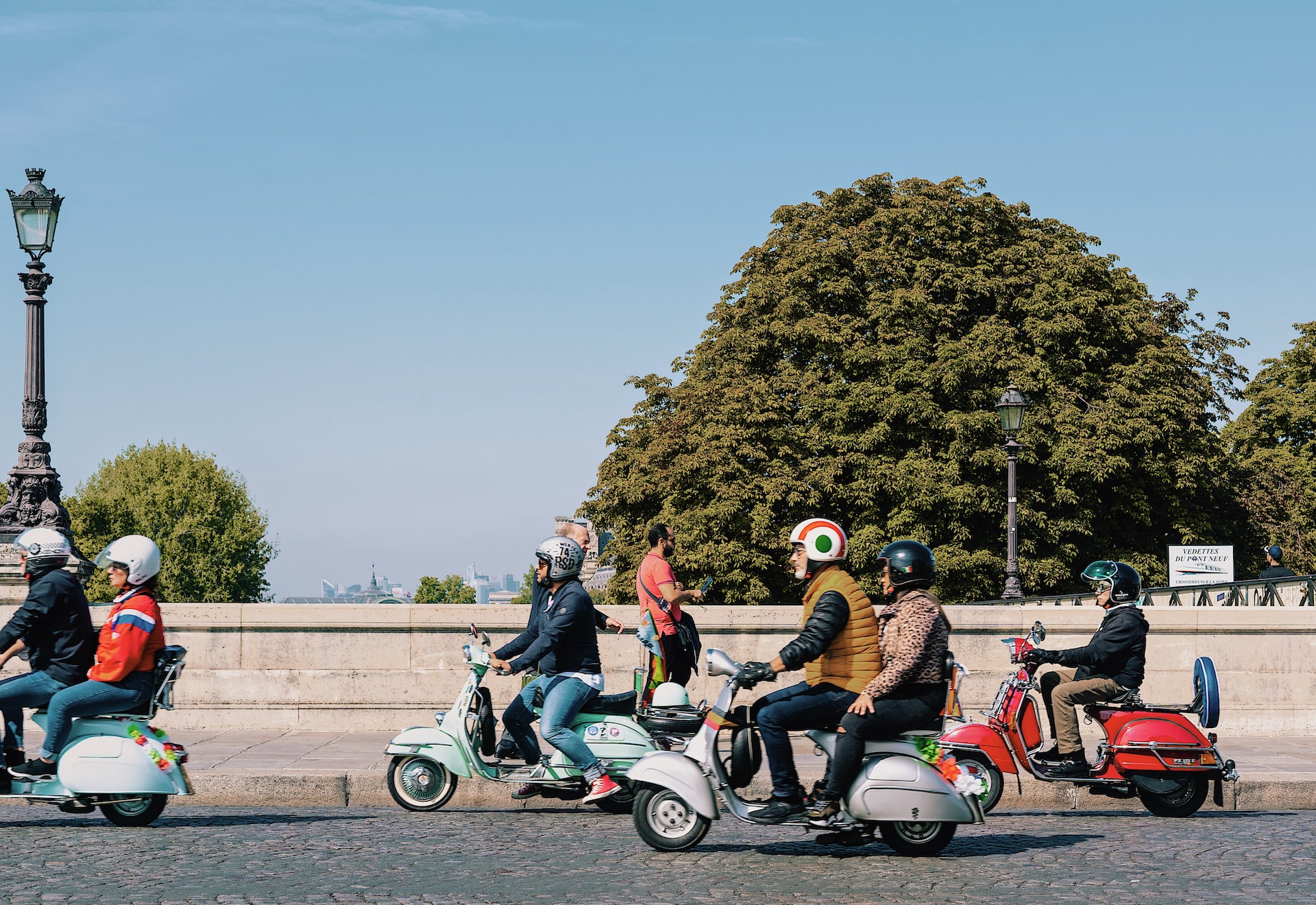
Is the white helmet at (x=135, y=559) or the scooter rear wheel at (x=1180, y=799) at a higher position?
the white helmet at (x=135, y=559)

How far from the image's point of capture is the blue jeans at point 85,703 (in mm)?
7941

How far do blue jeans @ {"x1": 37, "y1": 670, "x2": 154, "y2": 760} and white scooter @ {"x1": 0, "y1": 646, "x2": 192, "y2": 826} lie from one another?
0.05 metres

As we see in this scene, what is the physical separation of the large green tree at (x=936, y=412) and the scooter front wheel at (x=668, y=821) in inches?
984

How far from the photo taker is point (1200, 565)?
30.6 metres

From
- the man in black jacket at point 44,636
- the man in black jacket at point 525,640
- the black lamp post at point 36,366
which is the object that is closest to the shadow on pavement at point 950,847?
the man in black jacket at point 525,640

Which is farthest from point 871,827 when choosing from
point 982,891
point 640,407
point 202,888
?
point 640,407

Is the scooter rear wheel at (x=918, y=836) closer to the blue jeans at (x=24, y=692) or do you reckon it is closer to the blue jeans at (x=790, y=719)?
the blue jeans at (x=790, y=719)

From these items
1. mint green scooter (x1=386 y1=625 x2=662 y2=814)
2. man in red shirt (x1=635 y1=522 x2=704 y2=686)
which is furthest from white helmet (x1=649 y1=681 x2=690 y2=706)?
man in red shirt (x1=635 y1=522 x2=704 y2=686)

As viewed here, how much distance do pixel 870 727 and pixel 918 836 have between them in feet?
2.18

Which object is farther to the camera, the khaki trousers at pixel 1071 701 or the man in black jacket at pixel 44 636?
the khaki trousers at pixel 1071 701

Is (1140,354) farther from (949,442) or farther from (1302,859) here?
(1302,859)

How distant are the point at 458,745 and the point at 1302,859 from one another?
464 cm

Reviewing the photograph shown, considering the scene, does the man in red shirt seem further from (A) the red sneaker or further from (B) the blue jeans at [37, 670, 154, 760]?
(B) the blue jeans at [37, 670, 154, 760]

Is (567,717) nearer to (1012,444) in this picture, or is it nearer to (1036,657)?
(1036,657)
